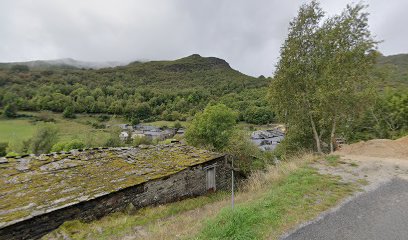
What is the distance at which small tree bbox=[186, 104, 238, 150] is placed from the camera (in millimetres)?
35969

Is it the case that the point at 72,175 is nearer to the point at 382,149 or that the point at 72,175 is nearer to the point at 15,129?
the point at 382,149

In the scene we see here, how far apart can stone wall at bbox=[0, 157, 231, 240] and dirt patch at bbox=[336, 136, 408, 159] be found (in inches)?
298

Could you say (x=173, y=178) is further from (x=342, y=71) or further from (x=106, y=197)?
(x=342, y=71)

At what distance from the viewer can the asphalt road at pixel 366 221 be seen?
4816mm

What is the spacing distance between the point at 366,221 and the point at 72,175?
10.7 meters

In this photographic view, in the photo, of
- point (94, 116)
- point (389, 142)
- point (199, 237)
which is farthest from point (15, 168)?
point (94, 116)

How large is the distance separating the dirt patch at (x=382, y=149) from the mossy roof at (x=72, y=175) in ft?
25.6

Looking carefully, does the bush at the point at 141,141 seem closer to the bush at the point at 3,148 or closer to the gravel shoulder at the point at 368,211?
the bush at the point at 3,148

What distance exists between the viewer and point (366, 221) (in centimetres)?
540

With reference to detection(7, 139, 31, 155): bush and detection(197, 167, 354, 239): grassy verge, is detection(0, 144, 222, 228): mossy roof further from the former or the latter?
detection(7, 139, 31, 155): bush

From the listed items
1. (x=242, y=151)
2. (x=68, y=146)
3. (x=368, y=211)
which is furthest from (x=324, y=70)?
(x=68, y=146)

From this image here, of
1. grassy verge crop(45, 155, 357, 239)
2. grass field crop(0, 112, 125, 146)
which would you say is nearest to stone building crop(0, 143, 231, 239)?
grassy verge crop(45, 155, 357, 239)

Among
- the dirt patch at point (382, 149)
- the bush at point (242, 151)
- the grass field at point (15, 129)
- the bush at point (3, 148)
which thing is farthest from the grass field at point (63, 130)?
the dirt patch at point (382, 149)

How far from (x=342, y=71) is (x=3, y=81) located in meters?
125
